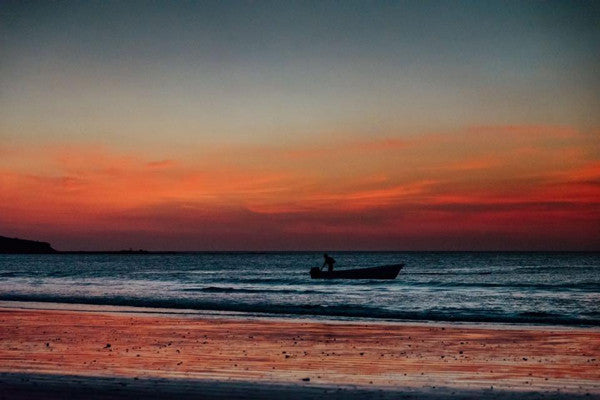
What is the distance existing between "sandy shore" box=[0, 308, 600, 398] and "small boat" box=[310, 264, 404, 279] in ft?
106

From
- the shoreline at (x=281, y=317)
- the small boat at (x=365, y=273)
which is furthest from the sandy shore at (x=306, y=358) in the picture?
the small boat at (x=365, y=273)

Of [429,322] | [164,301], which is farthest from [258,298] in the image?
[429,322]

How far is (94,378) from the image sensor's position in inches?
428

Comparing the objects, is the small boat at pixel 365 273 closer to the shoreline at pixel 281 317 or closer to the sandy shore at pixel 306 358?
the shoreline at pixel 281 317

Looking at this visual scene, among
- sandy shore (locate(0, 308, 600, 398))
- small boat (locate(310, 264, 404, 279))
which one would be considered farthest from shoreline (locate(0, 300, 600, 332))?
small boat (locate(310, 264, 404, 279))

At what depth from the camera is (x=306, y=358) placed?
13.4m

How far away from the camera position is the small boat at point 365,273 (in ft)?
175

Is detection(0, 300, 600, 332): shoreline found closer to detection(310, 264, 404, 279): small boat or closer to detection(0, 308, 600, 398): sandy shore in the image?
detection(0, 308, 600, 398): sandy shore

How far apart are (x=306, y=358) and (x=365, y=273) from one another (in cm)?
4092

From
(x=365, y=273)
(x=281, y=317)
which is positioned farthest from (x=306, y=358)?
(x=365, y=273)

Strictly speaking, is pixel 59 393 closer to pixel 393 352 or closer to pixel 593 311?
pixel 393 352

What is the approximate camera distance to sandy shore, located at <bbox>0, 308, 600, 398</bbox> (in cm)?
1051

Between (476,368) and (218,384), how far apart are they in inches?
191

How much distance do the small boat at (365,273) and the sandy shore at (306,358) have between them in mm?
32396
